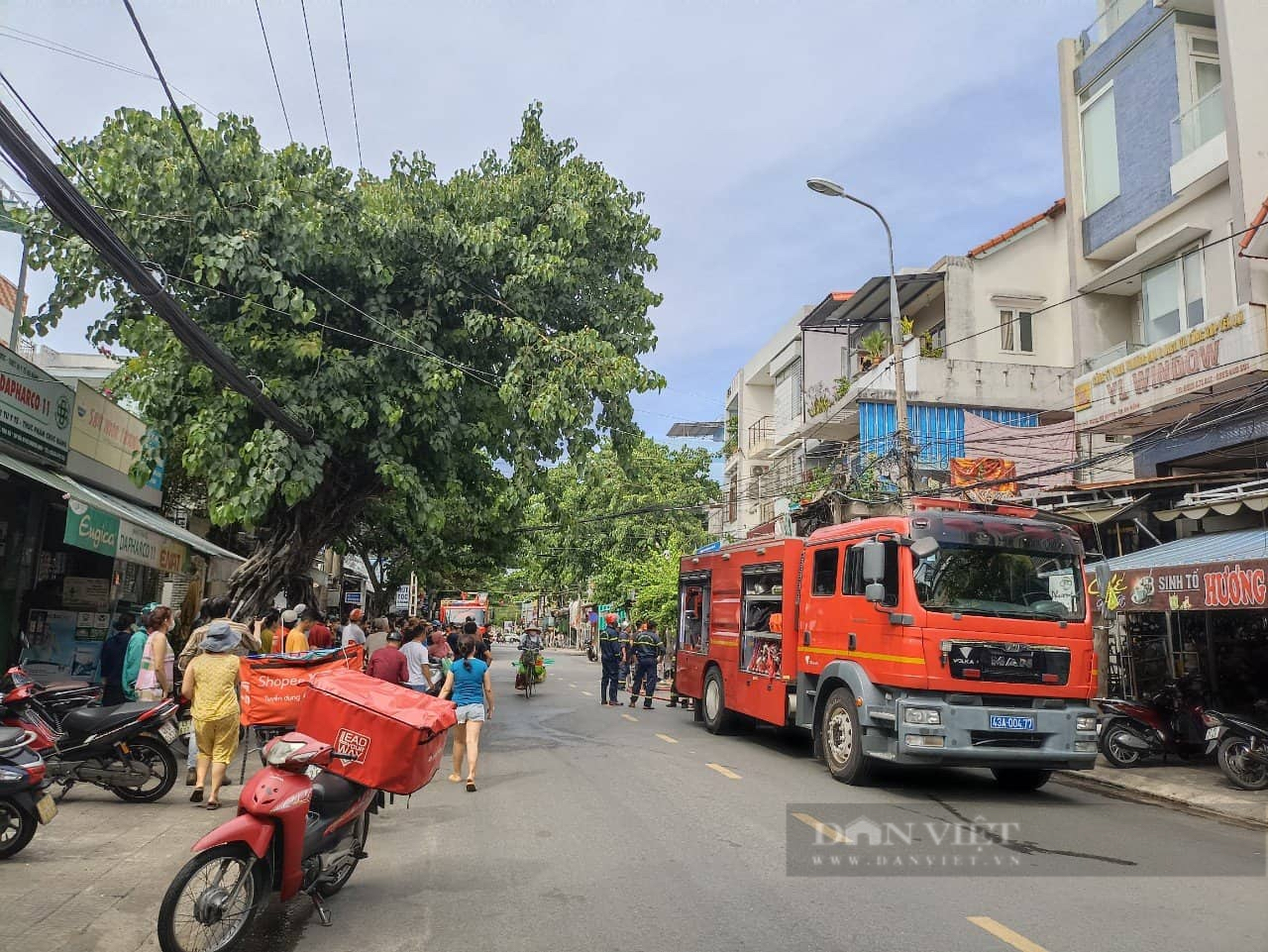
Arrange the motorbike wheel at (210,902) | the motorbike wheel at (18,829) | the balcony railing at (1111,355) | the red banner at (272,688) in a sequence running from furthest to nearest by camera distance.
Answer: the balcony railing at (1111,355), the red banner at (272,688), the motorbike wheel at (18,829), the motorbike wheel at (210,902)

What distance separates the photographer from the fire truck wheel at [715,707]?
15506 mm

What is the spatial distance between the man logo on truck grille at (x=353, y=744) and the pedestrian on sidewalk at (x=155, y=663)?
5.59m

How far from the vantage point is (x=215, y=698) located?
8.80 metres

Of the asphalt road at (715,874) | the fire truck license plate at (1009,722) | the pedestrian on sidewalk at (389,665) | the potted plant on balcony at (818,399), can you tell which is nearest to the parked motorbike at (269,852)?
the asphalt road at (715,874)

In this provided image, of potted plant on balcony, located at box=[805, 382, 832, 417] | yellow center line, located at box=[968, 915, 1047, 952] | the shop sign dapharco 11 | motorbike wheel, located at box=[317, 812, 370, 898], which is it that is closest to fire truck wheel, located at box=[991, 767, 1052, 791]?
yellow center line, located at box=[968, 915, 1047, 952]

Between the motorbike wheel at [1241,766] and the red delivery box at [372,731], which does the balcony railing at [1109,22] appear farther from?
the red delivery box at [372,731]

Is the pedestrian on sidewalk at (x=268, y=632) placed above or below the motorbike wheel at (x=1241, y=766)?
above

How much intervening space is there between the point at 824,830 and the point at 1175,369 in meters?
10.9

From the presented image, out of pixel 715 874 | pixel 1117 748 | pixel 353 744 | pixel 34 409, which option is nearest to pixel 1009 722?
pixel 1117 748

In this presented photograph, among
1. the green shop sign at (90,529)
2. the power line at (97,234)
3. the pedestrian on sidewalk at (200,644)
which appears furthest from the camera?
the green shop sign at (90,529)

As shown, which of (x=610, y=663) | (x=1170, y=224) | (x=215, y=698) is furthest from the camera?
(x=610, y=663)

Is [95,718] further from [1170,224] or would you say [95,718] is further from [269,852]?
[1170,224]

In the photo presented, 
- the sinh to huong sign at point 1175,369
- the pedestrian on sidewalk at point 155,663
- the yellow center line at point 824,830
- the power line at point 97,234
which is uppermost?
the sinh to huong sign at point 1175,369

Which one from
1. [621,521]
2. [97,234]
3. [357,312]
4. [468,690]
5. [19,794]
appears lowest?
[19,794]
